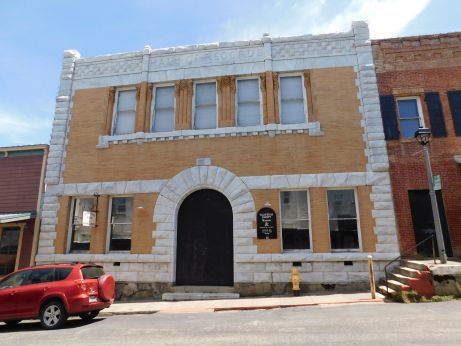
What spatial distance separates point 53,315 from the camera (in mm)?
8859

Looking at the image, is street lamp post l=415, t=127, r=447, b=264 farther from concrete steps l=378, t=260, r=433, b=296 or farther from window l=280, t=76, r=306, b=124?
window l=280, t=76, r=306, b=124

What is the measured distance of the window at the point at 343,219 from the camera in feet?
41.7

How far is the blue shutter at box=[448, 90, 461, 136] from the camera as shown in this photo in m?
13.3

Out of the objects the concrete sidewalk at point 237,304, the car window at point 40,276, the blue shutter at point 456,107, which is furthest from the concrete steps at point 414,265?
the car window at point 40,276

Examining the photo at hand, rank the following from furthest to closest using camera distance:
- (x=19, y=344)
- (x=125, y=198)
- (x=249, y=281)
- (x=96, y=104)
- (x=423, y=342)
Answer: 1. (x=96, y=104)
2. (x=125, y=198)
3. (x=249, y=281)
4. (x=19, y=344)
5. (x=423, y=342)

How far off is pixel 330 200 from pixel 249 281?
14.1 feet

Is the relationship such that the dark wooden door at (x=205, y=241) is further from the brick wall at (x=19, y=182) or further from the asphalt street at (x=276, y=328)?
the brick wall at (x=19, y=182)

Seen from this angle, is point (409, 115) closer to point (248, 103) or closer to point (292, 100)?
point (292, 100)

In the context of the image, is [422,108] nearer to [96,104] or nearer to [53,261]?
[96,104]

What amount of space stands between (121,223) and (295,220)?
6.97 m

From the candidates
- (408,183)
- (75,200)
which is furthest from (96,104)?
(408,183)

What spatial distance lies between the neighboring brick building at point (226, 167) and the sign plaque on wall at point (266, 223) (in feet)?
0.24

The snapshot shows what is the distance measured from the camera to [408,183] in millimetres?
12867

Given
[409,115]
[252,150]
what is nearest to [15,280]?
[252,150]
